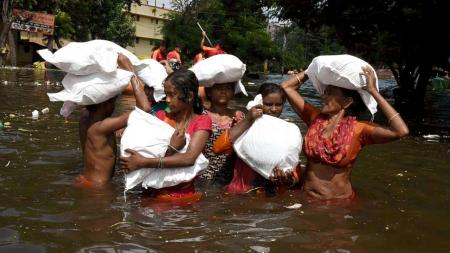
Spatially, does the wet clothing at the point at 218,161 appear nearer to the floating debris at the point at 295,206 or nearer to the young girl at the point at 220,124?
the young girl at the point at 220,124

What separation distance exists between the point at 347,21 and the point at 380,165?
7.53 m

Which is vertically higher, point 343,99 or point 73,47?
point 73,47

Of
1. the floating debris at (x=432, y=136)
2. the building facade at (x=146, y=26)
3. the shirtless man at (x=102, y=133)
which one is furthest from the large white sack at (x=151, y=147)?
the building facade at (x=146, y=26)

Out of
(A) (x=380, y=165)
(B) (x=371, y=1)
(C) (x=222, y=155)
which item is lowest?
(A) (x=380, y=165)

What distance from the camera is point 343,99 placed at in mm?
3975

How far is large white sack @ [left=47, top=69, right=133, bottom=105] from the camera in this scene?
4.08 metres

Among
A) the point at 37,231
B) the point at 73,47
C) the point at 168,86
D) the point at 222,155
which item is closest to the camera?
the point at 37,231

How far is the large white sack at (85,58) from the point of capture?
404 cm

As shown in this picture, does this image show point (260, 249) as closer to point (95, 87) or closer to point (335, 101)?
point (335, 101)

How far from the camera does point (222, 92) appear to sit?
4.49m

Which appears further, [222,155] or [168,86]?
[222,155]

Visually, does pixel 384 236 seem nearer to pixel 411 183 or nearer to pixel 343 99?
pixel 343 99

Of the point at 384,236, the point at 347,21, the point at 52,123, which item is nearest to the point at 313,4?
the point at 347,21

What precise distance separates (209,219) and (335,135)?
1.04 meters
